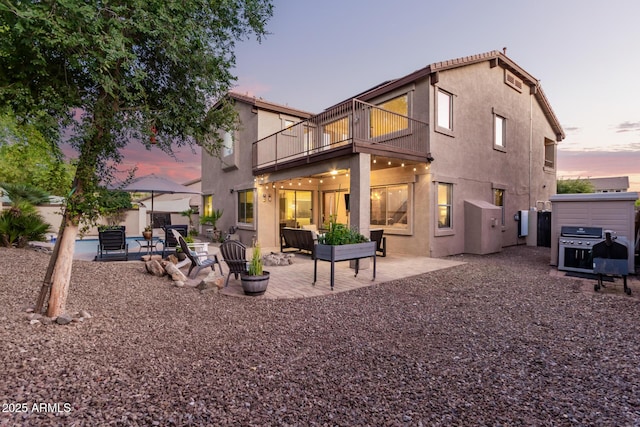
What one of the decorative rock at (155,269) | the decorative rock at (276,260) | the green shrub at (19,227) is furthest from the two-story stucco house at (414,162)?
the green shrub at (19,227)

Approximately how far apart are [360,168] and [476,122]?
6440mm

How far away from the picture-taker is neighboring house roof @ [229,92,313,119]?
12.7 metres

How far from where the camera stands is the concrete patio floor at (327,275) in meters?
5.70

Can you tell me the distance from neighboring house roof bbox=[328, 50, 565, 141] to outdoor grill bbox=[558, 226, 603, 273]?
5.89 meters

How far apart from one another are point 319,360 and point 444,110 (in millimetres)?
10018

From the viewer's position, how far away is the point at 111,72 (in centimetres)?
387

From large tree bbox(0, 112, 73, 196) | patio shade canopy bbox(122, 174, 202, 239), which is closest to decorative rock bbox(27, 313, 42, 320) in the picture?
large tree bbox(0, 112, 73, 196)

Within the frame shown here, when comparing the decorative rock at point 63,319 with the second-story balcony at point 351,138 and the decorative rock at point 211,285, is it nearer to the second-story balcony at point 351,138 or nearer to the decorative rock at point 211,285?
the decorative rock at point 211,285

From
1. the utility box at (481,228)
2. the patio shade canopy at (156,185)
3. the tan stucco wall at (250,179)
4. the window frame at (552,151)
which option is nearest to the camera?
the patio shade canopy at (156,185)

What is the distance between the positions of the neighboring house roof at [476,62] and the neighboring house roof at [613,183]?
3095 centimetres

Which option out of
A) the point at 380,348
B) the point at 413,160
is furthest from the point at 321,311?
the point at 413,160

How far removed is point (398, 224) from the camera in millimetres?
10977

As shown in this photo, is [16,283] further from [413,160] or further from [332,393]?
[413,160]

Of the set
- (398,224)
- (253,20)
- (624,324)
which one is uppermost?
(253,20)
